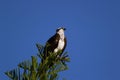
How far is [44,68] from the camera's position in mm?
3939

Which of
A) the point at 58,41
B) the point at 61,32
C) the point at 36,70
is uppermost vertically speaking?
the point at 61,32

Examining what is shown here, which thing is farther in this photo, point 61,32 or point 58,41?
point 61,32

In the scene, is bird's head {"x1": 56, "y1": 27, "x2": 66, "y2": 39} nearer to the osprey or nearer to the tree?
the osprey

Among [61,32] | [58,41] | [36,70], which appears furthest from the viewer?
[61,32]

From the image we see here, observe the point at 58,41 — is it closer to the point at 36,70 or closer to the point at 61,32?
the point at 61,32

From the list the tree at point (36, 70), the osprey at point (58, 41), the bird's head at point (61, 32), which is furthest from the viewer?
the bird's head at point (61, 32)

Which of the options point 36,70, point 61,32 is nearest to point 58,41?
point 61,32

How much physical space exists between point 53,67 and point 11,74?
604mm

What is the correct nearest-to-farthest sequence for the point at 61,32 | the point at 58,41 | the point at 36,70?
the point at 36,70 < the point at 58,41 < the point at 61,32

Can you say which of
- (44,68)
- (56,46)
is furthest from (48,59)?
(56,46)

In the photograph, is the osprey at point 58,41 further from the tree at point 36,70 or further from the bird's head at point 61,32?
the tree at point 36,70

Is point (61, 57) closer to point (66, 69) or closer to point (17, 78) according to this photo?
point (66, 69)

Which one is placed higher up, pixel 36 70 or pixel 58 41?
pixel 58 41

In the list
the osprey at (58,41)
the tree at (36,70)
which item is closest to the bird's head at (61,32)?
the osprey at (58,41)
